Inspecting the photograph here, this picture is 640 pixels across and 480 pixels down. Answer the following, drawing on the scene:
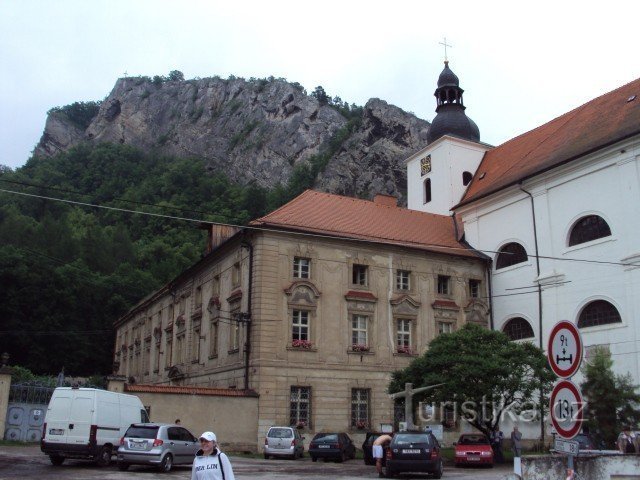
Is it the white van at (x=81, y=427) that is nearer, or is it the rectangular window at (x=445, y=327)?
the white van at (x=81, y=427)

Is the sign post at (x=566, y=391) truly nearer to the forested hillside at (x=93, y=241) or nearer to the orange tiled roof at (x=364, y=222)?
the orange tiled roof at (x=364, y=222)

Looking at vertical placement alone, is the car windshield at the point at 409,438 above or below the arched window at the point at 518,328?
below

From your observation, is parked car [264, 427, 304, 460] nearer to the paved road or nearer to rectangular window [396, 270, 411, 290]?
the paved road

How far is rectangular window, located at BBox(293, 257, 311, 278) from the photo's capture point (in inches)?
1252

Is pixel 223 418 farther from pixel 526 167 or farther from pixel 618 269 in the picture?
pixel 526 167

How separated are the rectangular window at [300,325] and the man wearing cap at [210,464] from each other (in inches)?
929

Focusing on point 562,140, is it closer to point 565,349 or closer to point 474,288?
point 474,288

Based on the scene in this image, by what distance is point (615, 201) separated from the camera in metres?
31.0

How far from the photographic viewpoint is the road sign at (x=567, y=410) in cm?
682

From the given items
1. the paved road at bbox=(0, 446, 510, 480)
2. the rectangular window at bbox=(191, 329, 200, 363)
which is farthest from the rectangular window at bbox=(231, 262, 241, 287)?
the paved road at bbox=(0, 446, 510, 480)

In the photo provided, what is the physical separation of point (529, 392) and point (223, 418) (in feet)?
40.1

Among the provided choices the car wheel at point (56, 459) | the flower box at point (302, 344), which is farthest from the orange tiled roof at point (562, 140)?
the car wheel at point (56, 459)

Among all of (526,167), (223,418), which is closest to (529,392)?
(223,418)

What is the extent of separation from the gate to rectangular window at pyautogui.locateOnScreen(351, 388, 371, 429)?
1329 centimetres
